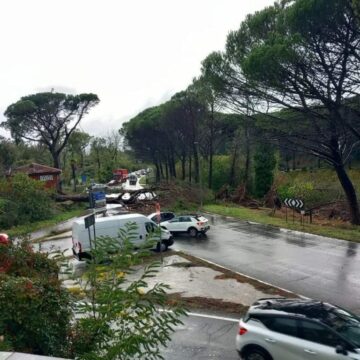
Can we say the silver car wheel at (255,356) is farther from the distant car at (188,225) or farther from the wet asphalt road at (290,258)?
the distant car at (188,225)

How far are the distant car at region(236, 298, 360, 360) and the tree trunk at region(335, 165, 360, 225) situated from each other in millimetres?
19073

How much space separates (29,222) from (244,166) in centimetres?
2747

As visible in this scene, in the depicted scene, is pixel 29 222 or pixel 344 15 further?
pixel 29 222

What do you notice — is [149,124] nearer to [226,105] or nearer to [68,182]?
[68,182]

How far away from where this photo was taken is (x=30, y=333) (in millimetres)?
7191

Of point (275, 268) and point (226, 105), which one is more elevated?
point (226, 105)

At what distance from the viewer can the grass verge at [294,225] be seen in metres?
24.7

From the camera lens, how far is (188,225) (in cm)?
2664

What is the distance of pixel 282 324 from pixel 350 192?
21.0 m

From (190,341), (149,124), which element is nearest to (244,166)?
(149,124)

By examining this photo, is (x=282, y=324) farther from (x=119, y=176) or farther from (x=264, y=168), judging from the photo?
(x=119, y=176)

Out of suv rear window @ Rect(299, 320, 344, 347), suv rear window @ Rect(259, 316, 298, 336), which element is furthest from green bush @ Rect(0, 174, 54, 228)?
suv rear window @ Rect(299, 320, 344, 347)

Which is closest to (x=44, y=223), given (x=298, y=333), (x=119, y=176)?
(x=298, y=333)

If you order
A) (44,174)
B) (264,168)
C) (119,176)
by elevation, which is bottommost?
(119,176)
